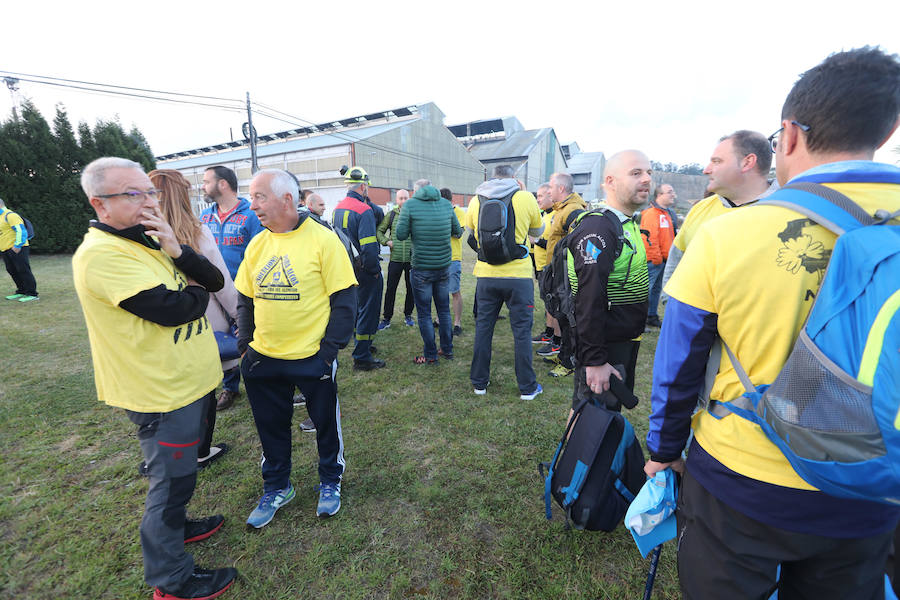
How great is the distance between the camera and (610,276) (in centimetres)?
237

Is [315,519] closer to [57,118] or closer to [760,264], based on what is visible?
[760,264]

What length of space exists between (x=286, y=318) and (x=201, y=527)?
144cm

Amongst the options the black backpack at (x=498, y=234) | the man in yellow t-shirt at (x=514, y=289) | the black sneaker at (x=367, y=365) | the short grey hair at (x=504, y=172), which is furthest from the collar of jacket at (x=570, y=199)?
the black sneaker at (x=367, y=365)

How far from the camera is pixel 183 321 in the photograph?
1.89m

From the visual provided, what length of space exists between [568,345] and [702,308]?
4.72ft

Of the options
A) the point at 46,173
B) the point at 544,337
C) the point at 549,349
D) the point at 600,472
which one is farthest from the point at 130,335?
the point at 46,173

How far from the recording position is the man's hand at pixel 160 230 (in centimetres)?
182

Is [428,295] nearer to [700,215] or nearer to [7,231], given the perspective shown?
[700,215]

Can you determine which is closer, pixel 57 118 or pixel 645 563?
pixel 645 563

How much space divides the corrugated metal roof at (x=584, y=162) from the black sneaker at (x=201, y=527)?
191ft

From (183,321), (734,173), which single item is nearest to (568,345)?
(734,173)

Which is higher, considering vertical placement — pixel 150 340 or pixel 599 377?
pixel 150 340

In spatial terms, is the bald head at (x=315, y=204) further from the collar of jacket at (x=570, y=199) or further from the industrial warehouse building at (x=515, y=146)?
the industrial warehouse building at (x=515, y=146)

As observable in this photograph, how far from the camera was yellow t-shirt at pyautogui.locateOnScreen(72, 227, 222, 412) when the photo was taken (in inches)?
66.1
